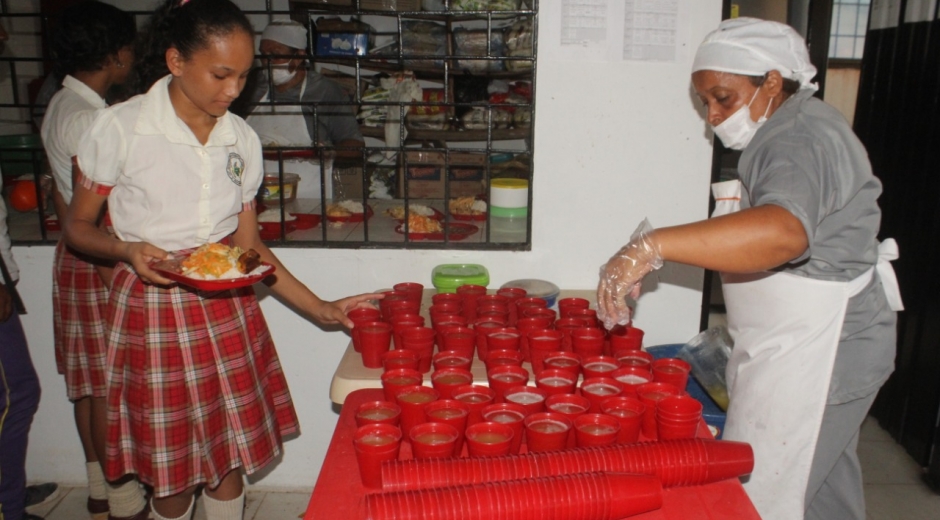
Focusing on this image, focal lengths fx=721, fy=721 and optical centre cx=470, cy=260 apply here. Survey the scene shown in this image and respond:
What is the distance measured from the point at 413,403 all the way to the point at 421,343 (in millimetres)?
349

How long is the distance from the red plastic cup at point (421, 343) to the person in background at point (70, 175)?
3.87 ft

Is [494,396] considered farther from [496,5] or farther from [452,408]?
[496,5]

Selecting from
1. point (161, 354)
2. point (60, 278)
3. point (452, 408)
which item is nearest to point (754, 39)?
point (452, 408)

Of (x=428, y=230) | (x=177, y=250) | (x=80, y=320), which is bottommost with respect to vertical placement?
(x=80, y=320)

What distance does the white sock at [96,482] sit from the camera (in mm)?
2838

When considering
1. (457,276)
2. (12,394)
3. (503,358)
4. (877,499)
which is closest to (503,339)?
(503,358)

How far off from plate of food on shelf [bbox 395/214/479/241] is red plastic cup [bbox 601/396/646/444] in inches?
53.3

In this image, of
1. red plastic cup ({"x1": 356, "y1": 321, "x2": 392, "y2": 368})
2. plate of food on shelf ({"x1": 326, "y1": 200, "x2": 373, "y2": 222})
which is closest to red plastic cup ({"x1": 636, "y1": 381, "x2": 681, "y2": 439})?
red plastic cup ({"x1": 356, "y1": 321, "x2": 392, "y2": 368})

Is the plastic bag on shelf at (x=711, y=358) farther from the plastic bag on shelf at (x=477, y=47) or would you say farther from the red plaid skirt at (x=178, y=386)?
the red plaid skirt at (x=178, y=386)

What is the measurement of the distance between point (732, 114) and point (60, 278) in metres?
2.30

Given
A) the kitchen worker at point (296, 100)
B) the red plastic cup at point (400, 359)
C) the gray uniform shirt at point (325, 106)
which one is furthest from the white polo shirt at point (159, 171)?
the gray uniform shirt at point (325, 106)

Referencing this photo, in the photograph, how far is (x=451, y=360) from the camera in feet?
6.29

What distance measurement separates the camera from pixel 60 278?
8.44 feet

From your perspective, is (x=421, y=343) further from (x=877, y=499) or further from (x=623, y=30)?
(x=877, y=499)
